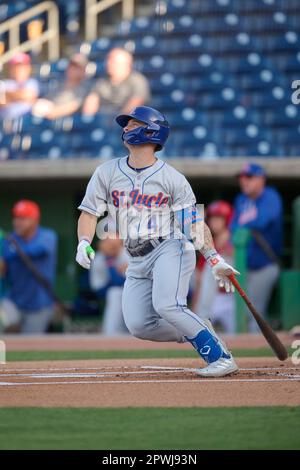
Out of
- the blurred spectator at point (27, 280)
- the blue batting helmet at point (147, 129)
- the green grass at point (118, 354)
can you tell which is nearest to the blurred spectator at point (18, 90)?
the blurred spectator at point (27, 280)

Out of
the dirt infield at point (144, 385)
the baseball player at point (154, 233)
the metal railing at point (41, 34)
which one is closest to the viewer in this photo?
the dirt infield at point (144, 385)

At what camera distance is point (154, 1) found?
13.4 m

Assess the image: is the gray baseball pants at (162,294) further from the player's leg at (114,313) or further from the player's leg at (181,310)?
the player's leg at (114,313)

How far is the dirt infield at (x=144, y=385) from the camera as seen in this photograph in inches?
171

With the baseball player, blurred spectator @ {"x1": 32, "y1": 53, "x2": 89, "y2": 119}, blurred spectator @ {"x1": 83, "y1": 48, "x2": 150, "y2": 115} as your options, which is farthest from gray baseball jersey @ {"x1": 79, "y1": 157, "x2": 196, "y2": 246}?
blurred spectator @ {"x1": 32, "y1": 53, "x2": 89, "y2": 119}

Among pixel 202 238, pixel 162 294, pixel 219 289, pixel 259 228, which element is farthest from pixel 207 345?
pixel 219 289

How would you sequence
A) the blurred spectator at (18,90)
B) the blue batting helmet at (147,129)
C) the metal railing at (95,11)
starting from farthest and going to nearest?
1. the metal railing at (95,11)
2. the blurred spectator at (18,90)
3. the blue batting helmet at (147,129)

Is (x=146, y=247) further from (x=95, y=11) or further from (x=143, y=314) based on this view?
(x=95, y=11)

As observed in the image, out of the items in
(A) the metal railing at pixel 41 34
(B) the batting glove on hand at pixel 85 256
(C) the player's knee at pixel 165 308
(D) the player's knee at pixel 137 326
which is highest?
(A) the metal railing at pixel 41 34

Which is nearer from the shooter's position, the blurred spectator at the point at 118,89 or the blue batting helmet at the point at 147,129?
the blue batting helmet at the point at 147,129

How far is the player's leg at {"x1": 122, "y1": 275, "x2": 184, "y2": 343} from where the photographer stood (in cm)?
529

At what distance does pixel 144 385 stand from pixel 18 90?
26.1ft

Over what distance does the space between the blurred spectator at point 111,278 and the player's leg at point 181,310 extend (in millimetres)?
4825

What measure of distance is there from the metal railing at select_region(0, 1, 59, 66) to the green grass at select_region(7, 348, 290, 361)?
6.46 m
